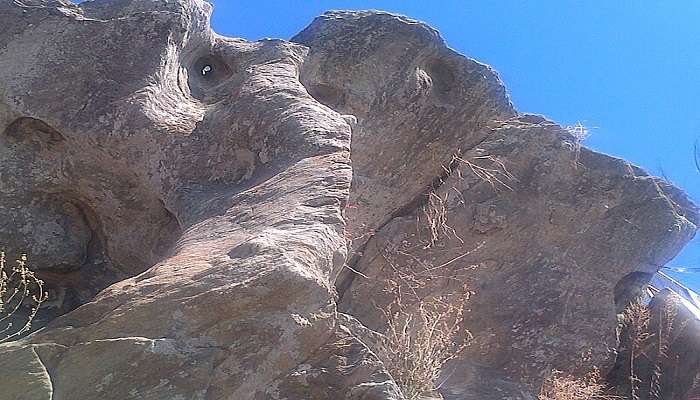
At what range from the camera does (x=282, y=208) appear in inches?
129

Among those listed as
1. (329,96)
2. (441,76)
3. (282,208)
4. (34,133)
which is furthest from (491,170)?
(34,133)

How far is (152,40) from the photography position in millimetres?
4414

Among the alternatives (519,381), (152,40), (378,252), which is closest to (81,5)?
(152,40)

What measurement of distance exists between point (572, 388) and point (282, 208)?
2.79m

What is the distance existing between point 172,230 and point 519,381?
2628 millimetres

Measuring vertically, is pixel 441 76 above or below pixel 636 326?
above

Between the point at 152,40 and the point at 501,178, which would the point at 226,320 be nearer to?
the point at 152,40

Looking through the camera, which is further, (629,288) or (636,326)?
(629,288)

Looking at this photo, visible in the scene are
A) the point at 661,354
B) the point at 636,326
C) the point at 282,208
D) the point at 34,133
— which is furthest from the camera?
the point at 636,326

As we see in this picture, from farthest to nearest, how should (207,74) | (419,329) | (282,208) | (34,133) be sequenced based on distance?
1. (207,74)
2. (419,329)
3. (34,133)
4. (282,208)

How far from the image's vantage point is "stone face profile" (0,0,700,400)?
270cm

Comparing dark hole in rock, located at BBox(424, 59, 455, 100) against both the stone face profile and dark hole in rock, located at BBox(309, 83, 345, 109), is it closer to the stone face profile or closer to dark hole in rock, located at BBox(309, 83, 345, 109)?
the stone face profile

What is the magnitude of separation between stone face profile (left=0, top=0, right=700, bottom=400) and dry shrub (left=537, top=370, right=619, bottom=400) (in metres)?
0.12

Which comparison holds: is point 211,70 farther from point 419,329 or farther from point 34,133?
point 419,329
